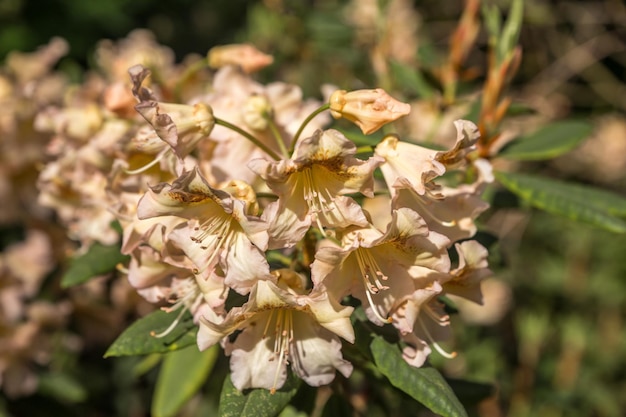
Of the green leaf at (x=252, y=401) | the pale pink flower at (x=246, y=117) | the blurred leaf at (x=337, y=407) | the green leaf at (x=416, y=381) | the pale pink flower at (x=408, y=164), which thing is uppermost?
the pale pink flower at (x=408, y=164)

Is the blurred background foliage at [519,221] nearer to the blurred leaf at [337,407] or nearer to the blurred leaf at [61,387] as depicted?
the blurred leaf at [61,387]

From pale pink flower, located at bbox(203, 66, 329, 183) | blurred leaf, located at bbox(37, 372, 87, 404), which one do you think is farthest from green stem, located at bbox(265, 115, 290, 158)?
blurred leaf, located at bbox(37, 372, 87, 404)

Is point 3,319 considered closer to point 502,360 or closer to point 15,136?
point 15,136

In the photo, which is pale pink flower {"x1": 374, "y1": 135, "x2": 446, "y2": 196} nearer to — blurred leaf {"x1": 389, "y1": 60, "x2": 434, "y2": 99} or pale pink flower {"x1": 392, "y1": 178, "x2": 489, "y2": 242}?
pale pink flower {"x1": 392, "y1": 178, "x2": 489, "y2": 242}

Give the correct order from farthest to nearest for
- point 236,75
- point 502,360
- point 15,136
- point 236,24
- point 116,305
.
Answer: point 236,24 < point 502,360 < point 116,305 < point 15,136 < point 236,75

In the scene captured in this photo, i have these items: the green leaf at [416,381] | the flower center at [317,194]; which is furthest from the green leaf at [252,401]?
the flower center at [317,194]

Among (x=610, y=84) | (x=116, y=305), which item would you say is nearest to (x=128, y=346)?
(x=116, y=305)
